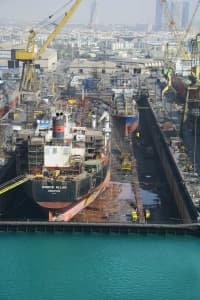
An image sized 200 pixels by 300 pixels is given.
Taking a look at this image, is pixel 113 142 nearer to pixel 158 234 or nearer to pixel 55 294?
pixel 158 234

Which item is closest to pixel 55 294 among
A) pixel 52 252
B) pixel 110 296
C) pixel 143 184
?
pixel 110 296

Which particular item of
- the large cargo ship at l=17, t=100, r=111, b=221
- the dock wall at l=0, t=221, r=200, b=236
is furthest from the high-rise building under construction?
the dock wall at l=0, t=221, r=200, b=236

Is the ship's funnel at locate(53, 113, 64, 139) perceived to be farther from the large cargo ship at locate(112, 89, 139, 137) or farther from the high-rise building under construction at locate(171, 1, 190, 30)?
the high-rise building under construction at locate(171, 1, 190, 30)

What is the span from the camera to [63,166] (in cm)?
1684

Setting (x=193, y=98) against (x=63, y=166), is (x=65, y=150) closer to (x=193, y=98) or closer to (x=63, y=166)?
(x=63, y=166)

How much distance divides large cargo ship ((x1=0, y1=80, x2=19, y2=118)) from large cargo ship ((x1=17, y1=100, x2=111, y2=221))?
1072 cm

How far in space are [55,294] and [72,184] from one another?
358 centimetres

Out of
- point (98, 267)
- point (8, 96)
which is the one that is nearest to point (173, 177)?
point (98, 267)

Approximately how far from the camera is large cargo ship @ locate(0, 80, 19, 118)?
29.4 meters

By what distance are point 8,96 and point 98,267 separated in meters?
18.4

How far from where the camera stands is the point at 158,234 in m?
16.0

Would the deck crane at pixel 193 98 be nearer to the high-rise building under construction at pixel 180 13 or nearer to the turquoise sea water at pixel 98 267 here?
the turquoise sea water at pixel 98 267

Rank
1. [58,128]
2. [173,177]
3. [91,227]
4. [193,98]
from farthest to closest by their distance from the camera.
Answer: [193,98], [173,177], [58,128], [91,227]

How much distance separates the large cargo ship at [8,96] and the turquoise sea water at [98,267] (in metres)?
13.9
